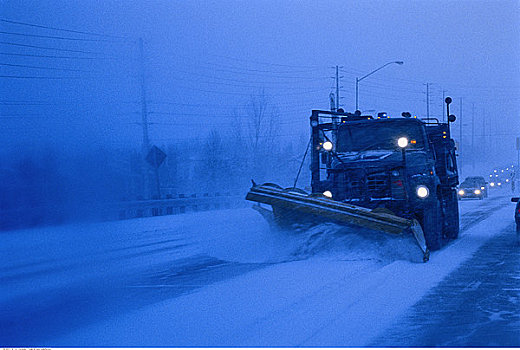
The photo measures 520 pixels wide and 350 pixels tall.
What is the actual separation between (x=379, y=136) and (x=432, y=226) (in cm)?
215

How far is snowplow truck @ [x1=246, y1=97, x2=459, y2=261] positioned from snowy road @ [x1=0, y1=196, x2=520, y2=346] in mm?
553

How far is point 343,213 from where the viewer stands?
924 centimetres

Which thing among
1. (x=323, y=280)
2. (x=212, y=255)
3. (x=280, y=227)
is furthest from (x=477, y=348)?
(x=212, y=255)

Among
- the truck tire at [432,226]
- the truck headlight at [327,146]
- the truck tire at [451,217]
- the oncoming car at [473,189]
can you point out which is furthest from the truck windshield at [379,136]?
the oncoming car at [473,189]

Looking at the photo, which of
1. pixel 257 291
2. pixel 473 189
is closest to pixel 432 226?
pixel 257 291

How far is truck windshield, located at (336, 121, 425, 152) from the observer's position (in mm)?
11289

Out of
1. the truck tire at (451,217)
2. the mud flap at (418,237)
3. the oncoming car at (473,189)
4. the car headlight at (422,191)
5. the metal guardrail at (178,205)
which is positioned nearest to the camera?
the mud flap at (418,237)

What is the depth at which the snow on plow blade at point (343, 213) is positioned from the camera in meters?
8.90

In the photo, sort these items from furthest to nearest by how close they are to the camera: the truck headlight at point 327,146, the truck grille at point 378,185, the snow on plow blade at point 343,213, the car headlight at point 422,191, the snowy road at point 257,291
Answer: the truck headlight at point 327,146, the truck grille at point 378,185, the car headlight at point 422,191, the snow on plow blade at point 343,213, the snowy road at point 257,291

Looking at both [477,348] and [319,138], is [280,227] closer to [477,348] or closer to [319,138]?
[319,138]

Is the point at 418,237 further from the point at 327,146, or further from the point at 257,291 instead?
the point at 257,291

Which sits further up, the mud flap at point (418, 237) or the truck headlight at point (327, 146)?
the truck headlight at point (327, 146)

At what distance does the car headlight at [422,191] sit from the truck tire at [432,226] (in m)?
0.31

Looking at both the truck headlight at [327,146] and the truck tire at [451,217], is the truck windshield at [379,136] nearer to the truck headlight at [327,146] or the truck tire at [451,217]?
the truck headlight at [327,146]
